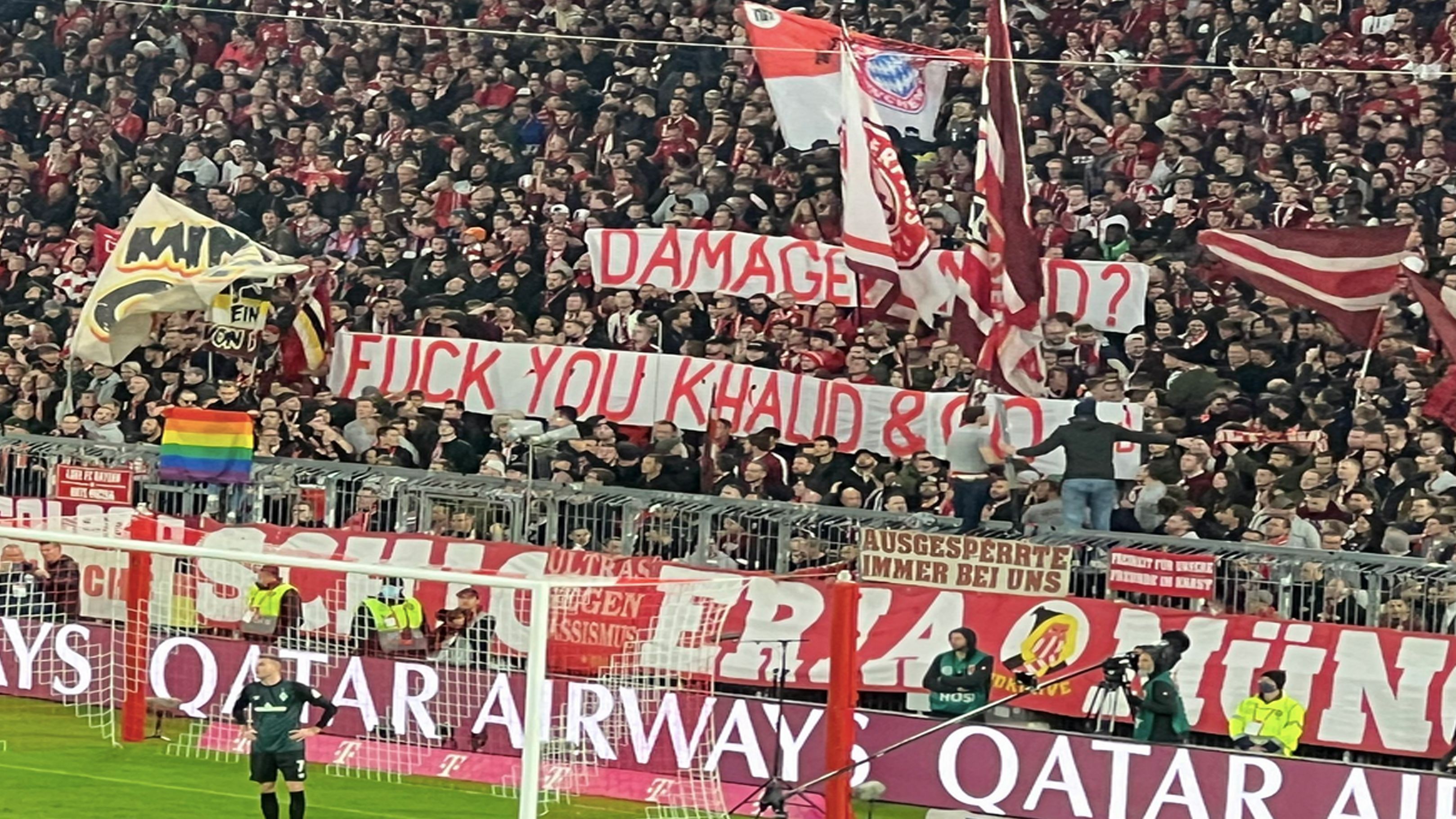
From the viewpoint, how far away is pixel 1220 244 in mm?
18734

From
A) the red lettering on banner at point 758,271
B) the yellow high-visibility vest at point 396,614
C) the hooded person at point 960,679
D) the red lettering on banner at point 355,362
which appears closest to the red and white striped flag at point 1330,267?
the hooded person at point 960,679

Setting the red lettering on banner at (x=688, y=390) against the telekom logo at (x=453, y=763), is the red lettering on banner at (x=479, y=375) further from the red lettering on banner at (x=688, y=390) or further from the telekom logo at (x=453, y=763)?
the telekom logo at (x=453, y=763)

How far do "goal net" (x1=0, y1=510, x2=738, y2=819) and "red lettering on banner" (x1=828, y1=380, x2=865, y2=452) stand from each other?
230cm

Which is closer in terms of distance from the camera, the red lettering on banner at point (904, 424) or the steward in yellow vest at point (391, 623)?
the steward in yellow vest at point (391, 623)

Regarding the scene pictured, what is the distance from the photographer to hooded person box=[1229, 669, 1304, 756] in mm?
16531

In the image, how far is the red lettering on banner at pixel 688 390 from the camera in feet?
65.4

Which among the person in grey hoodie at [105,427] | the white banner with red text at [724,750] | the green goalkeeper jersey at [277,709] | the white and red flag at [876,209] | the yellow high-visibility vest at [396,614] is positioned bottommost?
the white banner with red text at [724,750]

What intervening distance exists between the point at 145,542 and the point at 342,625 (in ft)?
7.21

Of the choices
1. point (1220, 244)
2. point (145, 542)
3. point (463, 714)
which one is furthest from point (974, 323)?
point (145, 542)

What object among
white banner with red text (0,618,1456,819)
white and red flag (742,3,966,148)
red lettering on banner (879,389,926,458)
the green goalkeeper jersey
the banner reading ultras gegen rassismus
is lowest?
white banner with red text (0,618,1456,819)

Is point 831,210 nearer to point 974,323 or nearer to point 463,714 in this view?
point 974,323

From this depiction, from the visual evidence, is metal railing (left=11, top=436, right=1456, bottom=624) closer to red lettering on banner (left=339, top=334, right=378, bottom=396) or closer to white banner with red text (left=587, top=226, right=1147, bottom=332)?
red lettering on banner (left=339, top=334, right=378, bottom=396)

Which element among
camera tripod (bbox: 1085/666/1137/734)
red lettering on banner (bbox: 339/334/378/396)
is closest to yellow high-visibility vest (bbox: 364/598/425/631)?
red lettering on banner (bbox: 339/334/378/396)

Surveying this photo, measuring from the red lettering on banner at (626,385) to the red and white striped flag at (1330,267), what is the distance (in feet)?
16.7
